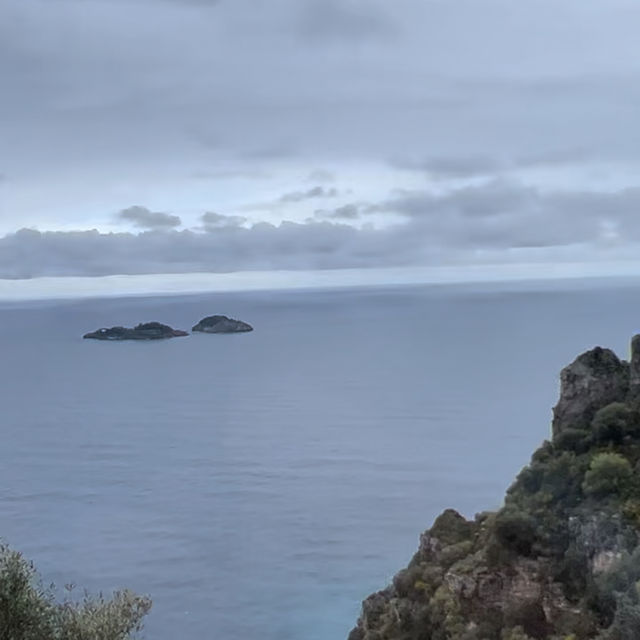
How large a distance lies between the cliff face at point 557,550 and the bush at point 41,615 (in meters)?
6.84

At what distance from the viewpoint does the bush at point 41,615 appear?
38.1 ft

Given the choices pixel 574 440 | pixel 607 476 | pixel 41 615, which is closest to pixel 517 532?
pixel 607 476

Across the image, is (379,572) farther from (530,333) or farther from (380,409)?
(530,333)

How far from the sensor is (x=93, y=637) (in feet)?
39.5

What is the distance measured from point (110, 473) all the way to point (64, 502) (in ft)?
20.9

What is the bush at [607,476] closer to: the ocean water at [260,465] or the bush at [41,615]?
the bush at [41,615]

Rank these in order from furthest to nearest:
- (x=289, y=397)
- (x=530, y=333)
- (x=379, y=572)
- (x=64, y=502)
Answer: (x=530, y=333) → (x=289, y=397) → (x=64, y=502) → (x=379, y=572)

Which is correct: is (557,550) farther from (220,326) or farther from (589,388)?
(220,326)

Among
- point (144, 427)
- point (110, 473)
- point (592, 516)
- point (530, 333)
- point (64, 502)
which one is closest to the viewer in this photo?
point (592, 516)

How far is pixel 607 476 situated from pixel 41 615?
38.8 ft

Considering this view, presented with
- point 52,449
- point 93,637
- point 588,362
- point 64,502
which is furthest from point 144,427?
point 93,637

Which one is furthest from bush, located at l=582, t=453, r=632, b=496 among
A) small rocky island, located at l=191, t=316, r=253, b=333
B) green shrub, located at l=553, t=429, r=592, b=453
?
small rocky island, located at l=191, t=316, r=253, b=333

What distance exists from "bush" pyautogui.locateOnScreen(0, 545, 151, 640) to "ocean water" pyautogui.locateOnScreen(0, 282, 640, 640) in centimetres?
1663

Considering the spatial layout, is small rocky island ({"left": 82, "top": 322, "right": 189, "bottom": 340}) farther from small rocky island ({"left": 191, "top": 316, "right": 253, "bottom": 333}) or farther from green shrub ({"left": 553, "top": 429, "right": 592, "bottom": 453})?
green shrub ({"left": 553, "top": 429, "right": 592, "bottom": 453})
